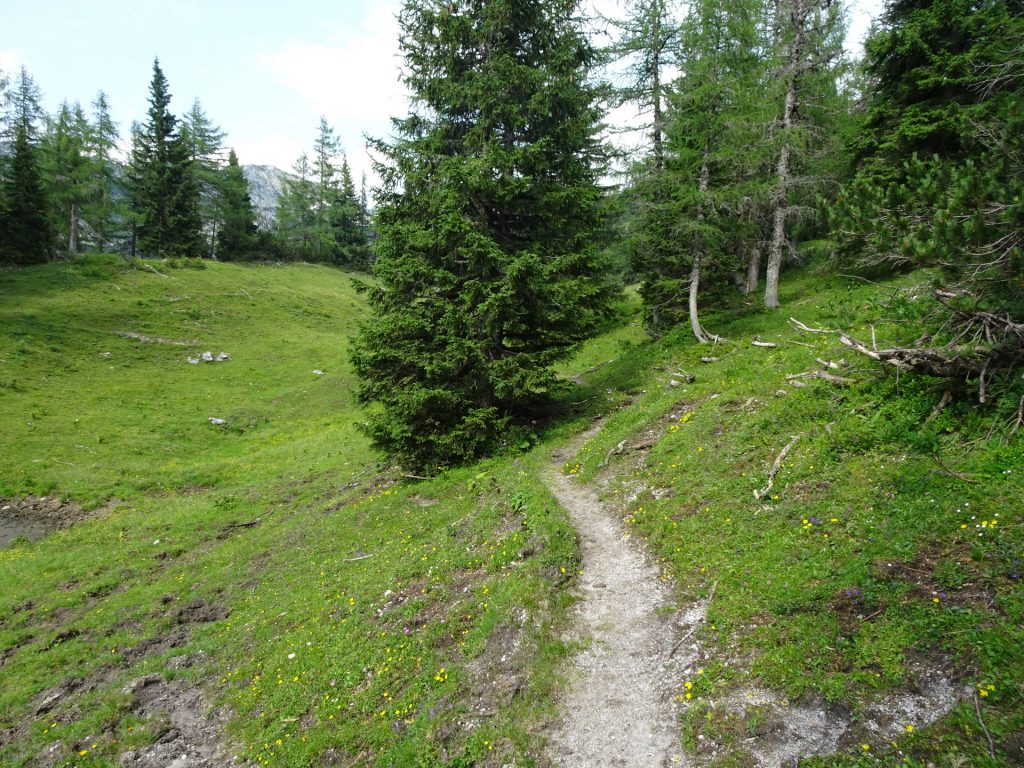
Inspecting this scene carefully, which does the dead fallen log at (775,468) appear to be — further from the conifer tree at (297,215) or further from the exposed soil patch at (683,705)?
the conifer tree at (297,215)

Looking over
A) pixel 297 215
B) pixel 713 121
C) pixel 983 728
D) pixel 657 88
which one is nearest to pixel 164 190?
pixel 297 215

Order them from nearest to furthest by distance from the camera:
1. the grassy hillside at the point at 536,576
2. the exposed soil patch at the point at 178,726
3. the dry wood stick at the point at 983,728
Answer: the dry wood stick at the point at 983,728, the grassy hillside at the point at 536,576, the exposed soil patch at the point at 178,726

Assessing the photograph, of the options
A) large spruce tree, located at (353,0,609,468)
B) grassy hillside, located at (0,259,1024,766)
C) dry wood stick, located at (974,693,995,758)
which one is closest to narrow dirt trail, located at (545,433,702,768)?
grassy hillside, located at (0,259,1024,766)

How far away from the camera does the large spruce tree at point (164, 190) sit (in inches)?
2199

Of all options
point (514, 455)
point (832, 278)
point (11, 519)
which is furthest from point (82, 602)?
point (832, 278)

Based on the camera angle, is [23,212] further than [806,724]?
Yes

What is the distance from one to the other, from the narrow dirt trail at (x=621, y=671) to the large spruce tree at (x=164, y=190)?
214ft

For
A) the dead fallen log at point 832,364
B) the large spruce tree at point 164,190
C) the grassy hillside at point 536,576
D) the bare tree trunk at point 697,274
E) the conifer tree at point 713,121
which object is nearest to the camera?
→ the grassy hillside at point 536,576

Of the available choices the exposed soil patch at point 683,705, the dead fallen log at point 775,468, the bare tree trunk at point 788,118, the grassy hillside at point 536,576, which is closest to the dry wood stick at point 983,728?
the grassy hillside at point 536,576

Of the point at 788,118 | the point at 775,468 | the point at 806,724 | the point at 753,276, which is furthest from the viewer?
the point at 753,276

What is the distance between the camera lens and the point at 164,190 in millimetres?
55844

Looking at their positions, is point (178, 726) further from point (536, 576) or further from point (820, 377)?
point (820, 377)

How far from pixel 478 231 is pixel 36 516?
2001 centimetres

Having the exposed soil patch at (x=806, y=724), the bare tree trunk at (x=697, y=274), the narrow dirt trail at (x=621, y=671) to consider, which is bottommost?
the narrow dirt trail at (x=621, y=671)
